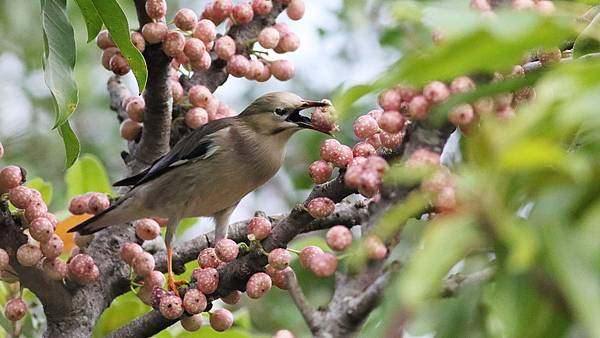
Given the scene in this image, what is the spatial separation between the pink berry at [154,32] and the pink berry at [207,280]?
3.00ft

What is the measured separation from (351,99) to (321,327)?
441 mm

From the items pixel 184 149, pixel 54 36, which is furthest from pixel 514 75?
pixel 184 149

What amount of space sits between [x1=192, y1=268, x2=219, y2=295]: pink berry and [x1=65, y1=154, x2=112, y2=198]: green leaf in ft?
4.97

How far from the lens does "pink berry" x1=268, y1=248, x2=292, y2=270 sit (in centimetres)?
278

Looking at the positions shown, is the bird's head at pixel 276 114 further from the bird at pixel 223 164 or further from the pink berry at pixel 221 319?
the pink berry at pixel 221 319

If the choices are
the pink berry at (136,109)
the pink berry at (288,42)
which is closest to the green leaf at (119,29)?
the pink berry at (136,109)

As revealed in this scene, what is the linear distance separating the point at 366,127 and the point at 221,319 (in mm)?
914

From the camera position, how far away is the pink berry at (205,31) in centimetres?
379

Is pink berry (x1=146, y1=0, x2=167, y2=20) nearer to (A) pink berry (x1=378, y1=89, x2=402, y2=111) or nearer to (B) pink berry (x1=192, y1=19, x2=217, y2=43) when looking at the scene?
(B) pink berry (x1=192, y1=19, x2=217, y2=43)

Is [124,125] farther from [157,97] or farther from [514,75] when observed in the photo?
[514,75]

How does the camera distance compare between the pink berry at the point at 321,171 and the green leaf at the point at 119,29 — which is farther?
the green leaf at the point at 119,29

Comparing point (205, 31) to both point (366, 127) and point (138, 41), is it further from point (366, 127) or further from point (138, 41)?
point (366, 127)

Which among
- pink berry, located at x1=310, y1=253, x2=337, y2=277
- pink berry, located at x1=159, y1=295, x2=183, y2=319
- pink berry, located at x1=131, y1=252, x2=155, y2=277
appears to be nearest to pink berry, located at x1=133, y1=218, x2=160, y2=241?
pink berry, located at x1=131, y1=252, x2=155, y2=277

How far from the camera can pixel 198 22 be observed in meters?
3.85
